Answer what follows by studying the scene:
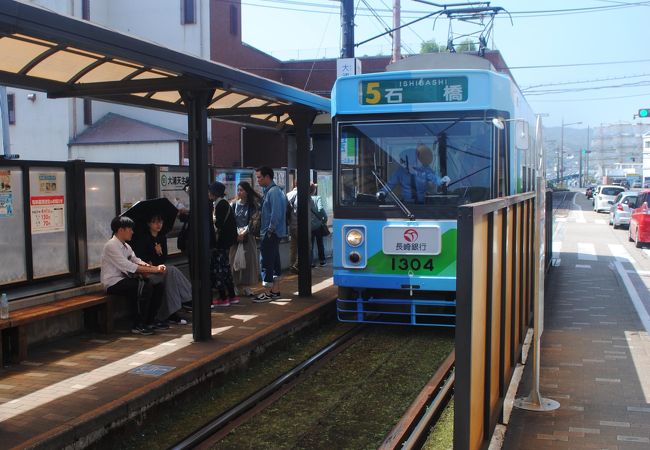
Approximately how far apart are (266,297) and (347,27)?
863cm

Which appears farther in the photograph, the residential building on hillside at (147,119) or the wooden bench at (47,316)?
the residential building on hillside at (147,119)

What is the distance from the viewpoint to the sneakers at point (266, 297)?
981 centimetres

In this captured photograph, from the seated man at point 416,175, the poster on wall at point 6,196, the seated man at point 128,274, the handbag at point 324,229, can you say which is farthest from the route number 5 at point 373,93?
the handbag at point 324,229

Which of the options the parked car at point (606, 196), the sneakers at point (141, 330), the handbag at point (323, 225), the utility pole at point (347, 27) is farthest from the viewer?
the parked car at point (606, 196)

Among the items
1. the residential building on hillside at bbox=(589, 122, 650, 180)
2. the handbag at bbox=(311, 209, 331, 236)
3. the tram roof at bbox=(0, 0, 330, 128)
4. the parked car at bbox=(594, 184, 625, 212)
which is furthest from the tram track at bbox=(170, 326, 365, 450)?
the residential building on hillside at bbox=(589, 122, 650, 180)

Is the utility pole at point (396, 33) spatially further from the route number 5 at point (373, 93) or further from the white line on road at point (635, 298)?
the route number 5 at point (373, 93)

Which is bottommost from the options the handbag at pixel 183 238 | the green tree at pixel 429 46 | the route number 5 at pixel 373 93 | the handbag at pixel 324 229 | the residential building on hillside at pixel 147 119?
the handbag at pixel 324 229

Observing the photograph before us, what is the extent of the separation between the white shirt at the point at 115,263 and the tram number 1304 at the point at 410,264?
2.97 metres

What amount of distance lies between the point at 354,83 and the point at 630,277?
864 centimetres

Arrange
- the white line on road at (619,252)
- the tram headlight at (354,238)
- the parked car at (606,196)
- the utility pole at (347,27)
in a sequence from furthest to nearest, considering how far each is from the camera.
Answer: the parked car at (606,196), the white line on road at (619,252), the utility pole at (347,27), the tram headlight at (354,238)

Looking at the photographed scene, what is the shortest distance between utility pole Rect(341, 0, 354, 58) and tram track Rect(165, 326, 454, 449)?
1023cm

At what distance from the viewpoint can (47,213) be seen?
7.59 metres

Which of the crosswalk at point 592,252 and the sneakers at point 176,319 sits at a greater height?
the sneakers at point 176,319

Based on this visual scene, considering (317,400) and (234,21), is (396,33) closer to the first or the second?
(234,21)
